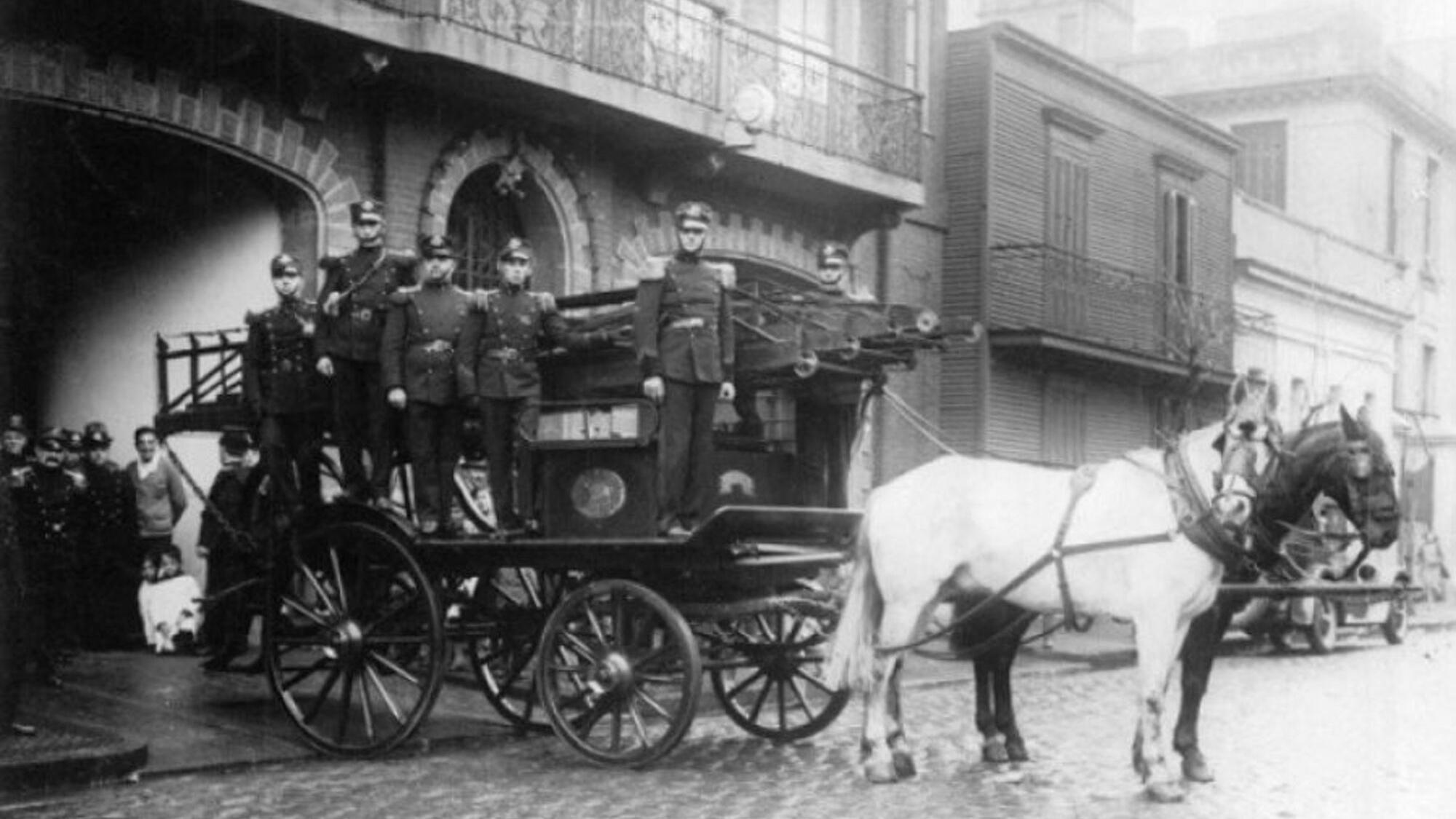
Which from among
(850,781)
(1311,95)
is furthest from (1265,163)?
(850,781)

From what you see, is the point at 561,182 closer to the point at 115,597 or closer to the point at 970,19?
the point at 115,597

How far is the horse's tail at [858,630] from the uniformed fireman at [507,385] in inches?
69.1

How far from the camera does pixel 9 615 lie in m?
7.90

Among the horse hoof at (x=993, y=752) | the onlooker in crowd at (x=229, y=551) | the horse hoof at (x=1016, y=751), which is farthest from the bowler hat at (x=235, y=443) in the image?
the horse hoof at (x=1016, y=751)

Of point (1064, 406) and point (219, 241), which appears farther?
point (1064, 406)

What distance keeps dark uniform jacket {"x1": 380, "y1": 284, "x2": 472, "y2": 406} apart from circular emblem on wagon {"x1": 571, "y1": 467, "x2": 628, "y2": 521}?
2.95 feet

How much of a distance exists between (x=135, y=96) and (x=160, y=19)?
22.1 inches

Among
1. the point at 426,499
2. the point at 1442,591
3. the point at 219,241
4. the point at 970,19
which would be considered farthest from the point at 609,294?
the point at 1442,591

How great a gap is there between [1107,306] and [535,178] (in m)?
11.1

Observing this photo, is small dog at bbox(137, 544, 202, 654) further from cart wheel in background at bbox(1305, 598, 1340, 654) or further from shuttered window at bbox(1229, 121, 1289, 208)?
shuttered window at bbox(1229, 121, 1289, 208)

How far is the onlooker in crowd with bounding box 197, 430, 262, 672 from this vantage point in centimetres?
1065

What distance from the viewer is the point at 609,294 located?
9586 millimetres

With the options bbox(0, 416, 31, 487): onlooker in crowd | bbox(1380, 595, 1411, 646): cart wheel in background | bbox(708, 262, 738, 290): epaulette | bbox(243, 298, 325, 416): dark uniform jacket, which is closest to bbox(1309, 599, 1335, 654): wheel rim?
bbox(1380, 595, 1411, 646): cart wheel in background

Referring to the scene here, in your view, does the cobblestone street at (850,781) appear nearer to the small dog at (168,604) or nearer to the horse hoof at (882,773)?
the horse hoof at (882,773)
